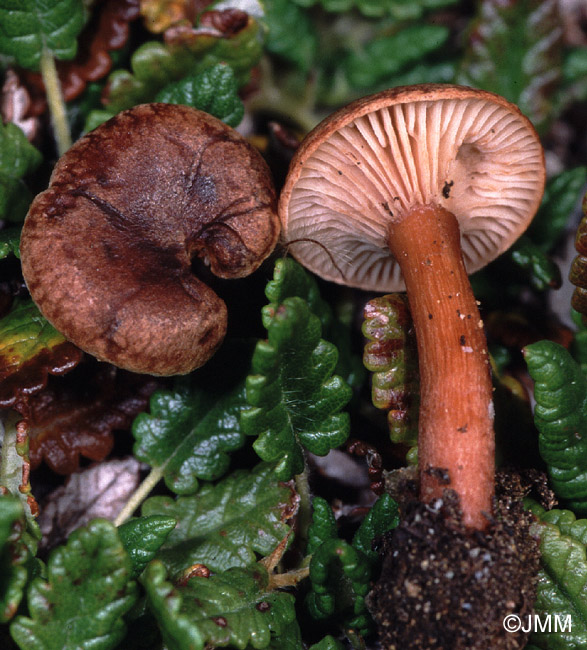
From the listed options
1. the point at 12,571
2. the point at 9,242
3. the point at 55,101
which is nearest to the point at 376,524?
the point at 12,571

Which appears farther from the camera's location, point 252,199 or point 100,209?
point 252,199

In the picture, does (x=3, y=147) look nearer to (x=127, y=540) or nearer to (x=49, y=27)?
(x=49, y=27)

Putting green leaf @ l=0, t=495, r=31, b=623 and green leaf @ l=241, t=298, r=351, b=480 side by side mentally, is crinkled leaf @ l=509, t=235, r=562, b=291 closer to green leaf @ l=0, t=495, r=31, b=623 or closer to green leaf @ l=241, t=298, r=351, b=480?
green leaf @ l=241, t=298, r=351, b=480

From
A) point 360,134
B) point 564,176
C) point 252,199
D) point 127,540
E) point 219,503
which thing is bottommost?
point 219,503

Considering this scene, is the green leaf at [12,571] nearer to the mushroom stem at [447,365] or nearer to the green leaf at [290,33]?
the mushroom stem at [447,365]

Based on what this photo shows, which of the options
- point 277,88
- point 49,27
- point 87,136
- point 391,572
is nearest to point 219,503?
point 391,572
